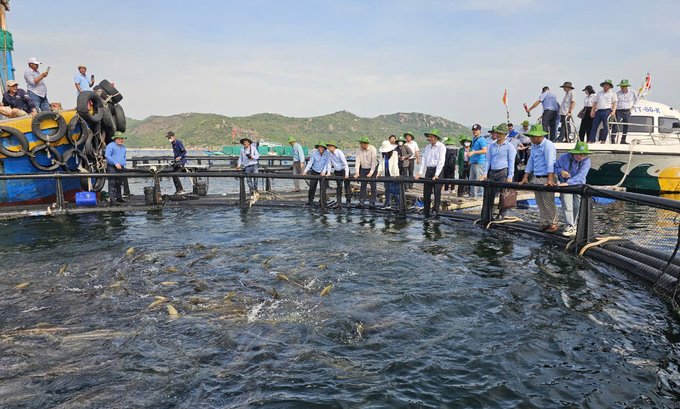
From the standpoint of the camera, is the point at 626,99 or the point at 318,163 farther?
the point at 626,99

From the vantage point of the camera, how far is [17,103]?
44.7 feet

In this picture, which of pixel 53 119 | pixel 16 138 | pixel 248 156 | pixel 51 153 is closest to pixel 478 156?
pixel 248 156

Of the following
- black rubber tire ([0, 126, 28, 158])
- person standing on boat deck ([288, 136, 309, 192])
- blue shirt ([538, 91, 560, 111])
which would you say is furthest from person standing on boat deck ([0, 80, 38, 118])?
blue shirt ([538, 91, 560, 111])

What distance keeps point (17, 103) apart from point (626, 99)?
21.9m

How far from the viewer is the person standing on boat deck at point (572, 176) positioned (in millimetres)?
8094

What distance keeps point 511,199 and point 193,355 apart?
350 inches

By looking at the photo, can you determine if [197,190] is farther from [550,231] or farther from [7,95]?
[550,231]

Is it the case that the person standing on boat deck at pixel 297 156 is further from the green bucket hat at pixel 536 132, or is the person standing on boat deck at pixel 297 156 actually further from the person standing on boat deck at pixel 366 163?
the green bucket hat at pixel 536 132

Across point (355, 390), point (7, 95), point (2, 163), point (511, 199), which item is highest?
point (7, 95)

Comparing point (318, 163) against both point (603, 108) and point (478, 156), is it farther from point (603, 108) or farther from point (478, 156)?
point (603, 108)

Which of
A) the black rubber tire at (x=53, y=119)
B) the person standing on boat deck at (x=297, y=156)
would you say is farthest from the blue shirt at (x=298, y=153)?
the black rubber tire at (x=53, y=119)

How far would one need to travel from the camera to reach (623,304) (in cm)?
546

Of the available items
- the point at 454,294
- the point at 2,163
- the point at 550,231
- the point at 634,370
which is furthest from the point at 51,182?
the point at 634,370

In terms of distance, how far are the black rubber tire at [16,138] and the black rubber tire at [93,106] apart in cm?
176
